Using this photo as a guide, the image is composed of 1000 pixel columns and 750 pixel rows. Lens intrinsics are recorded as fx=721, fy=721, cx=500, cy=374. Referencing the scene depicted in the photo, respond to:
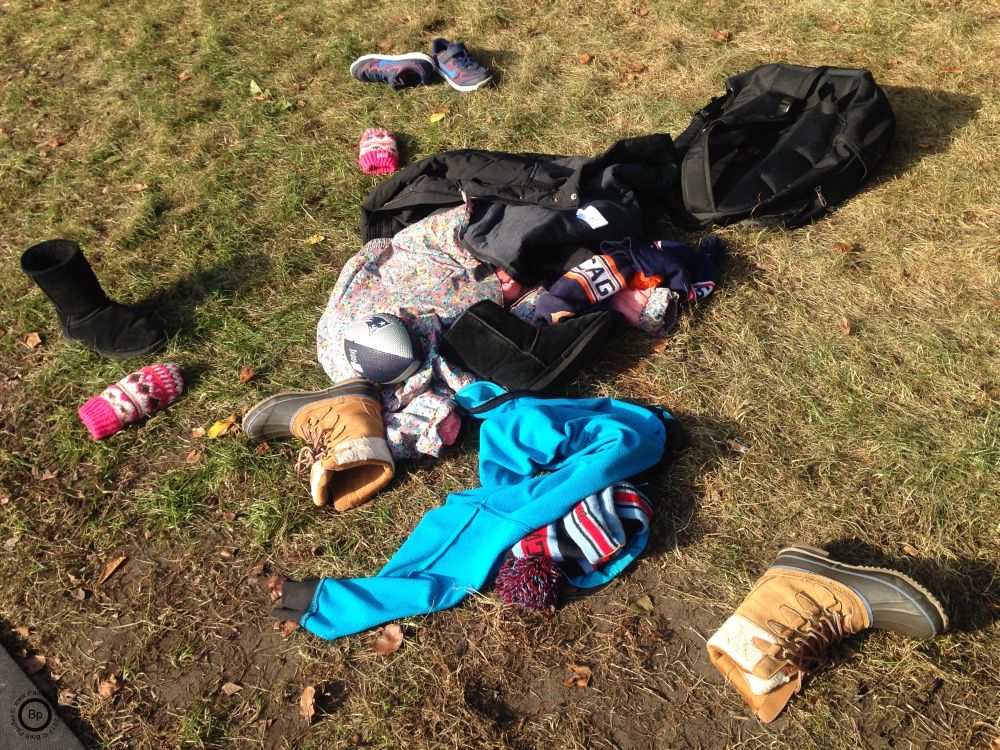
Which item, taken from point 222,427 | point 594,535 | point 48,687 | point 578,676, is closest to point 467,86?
point 222,427

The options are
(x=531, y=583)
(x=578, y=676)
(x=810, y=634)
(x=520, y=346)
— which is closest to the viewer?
(x=810, y=634)

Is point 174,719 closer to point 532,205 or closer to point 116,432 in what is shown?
point 116,432

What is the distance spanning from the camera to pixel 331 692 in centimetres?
258

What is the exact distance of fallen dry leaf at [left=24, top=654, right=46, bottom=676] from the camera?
271 cm

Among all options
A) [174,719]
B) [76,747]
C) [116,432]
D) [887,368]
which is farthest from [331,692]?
[887,368]

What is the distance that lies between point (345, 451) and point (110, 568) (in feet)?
3.59

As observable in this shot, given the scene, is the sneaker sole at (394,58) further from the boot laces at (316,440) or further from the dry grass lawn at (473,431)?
the boot laces at (316,440)

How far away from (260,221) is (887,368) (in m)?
3.59

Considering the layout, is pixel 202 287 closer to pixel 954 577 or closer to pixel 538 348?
pixel 538 348

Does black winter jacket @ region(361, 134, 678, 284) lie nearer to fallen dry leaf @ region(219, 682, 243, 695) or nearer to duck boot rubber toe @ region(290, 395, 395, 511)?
duck boot rubber toe @ region(290, 395, 395, 511)

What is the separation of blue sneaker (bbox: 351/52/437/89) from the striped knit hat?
3.74 m

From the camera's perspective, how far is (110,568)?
2.99m

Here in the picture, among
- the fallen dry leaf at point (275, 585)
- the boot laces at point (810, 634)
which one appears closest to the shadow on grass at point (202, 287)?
the fallen dry leaf at point (275, 585)

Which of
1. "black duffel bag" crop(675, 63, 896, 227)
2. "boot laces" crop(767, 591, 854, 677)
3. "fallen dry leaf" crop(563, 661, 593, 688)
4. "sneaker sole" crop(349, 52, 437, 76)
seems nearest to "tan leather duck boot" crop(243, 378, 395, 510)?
"fallen dry leaf" crop(563, 661, 593, 688)
